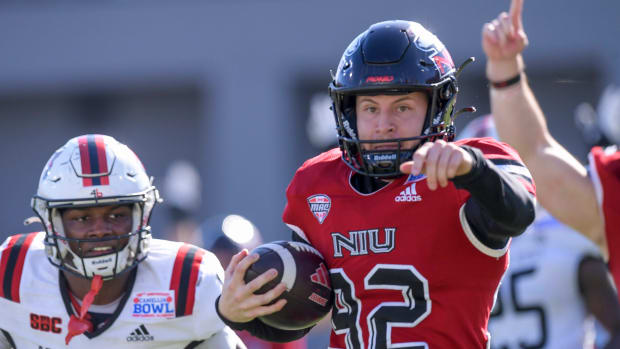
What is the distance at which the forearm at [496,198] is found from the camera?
9.14 ft

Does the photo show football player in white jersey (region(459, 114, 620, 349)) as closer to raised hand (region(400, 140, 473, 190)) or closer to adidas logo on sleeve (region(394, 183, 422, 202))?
adidas logo on sleeve (region(394, 183, 422, 202))

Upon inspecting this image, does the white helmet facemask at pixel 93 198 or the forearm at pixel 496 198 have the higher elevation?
the forearm at pixel 496 198

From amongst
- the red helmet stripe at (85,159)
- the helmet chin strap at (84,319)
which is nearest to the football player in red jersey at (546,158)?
the red helmet stripe at (85,159)

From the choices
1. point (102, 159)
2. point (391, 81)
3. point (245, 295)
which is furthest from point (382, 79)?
point (102, 159)

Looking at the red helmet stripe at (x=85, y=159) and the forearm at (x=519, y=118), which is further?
the forearm at (x=519, y=118)

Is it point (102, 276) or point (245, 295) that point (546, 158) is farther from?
point (102, 276)

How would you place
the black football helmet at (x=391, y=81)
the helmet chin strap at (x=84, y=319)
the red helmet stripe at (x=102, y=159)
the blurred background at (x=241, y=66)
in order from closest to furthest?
1. the black football helmet at (x=391, y=81)
2. the helmet chin strap at (x=84, y=319)
3. the red helmet stripe at (x=102, y=159)
4. the blurred background at (x=241, y=66)

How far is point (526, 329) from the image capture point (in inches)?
206

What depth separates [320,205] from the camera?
338cm

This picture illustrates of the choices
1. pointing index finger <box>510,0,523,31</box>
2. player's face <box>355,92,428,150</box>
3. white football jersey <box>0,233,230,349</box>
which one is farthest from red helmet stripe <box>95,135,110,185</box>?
pointing index finger <box>510,0,523,31</box>

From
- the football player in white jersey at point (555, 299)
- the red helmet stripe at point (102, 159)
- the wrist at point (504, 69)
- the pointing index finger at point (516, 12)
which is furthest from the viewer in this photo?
the football player in white jersey at point (555, 299)

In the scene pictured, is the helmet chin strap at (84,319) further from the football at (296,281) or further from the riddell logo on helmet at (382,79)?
the riddell logo on helmet at (382,79)

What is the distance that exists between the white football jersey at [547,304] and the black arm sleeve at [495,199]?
90.8 inches

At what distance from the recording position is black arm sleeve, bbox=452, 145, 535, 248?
279 cm
